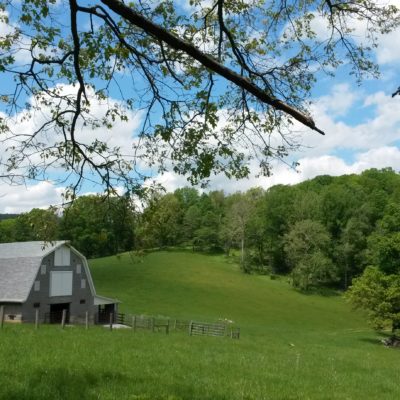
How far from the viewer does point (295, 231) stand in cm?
8631

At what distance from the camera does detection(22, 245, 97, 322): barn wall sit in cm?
4019

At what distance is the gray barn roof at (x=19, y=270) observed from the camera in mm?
40094

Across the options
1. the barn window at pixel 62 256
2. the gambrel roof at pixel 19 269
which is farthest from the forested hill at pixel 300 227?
the gambrel roof at pixel 19 269

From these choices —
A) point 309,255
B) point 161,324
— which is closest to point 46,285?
point 161,324

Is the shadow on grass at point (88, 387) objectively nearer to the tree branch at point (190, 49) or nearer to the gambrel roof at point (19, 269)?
the tree branch at point (190, 49)

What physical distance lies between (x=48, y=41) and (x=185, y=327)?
98.7ft

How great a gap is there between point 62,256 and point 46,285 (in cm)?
295

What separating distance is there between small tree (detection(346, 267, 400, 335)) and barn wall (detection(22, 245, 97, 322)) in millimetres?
22081

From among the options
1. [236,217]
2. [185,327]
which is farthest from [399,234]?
[236,217]

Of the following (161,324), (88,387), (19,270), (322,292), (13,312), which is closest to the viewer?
(88,387)

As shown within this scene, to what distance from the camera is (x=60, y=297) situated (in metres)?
42.9

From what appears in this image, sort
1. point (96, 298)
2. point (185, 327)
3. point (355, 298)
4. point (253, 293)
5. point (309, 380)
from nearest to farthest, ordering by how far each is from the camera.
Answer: point (309, 380) < point (185, 327) < point (355, 298) < point (96, 298) < point (253, 293)

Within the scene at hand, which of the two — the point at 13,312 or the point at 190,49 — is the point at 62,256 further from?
the point at 190,49

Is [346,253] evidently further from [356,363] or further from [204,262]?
[356,363]
